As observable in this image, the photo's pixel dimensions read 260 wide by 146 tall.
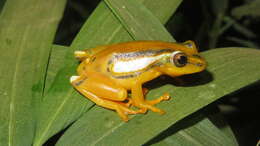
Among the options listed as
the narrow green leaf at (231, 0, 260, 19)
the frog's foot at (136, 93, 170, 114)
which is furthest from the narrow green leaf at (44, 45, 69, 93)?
the narrow green leaf at (231, 0, 260, 19)

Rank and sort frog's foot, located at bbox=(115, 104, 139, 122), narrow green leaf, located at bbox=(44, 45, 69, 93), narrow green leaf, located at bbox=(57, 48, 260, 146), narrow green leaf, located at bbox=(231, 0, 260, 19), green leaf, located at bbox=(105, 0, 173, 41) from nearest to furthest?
1. narrow green leaf, located at bbox=(57, 48, 260, 146)
2. frog's foot, located at bbox=(115, 104, 139, 122)
3. narrow green leaf, located at bbox=(44, 45, 69, 93)
4. green leaf, located at bbox=(105, 0, 173, 41)
5. narrow green leaf, located at bbox=(231, 0, 260, 19)

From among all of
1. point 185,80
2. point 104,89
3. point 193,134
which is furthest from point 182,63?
point 104,89

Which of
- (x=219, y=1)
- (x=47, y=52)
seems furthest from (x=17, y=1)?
(x=219, y=1)

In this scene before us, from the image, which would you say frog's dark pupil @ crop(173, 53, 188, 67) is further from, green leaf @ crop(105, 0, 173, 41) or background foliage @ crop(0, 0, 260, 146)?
green leaf @ crop(105, 0, 173, 41)

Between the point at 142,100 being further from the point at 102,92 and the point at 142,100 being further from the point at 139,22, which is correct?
the point at 139,22

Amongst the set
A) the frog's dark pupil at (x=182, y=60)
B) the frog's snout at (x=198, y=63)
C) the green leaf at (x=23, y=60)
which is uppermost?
the green leaf at (x=23, y=60)

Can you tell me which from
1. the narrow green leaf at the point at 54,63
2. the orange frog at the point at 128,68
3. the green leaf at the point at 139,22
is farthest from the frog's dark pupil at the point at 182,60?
the narrow green leaf at the point at 54,63

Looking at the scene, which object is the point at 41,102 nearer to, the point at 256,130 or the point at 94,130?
the point at 94,130

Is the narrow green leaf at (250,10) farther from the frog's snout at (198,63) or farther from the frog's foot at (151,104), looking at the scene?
the frog's foot at (151,104)
